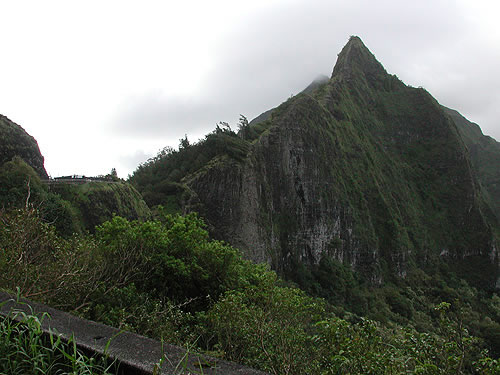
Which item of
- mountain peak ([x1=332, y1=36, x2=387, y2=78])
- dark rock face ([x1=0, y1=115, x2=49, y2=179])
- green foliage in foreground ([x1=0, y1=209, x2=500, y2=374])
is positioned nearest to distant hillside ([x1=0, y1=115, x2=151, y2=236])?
dark rock face ([x1=0, y1=115, x2=49, y2=179])

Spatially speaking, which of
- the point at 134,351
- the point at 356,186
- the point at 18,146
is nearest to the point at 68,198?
the point at 18,146

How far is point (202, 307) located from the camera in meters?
9.50

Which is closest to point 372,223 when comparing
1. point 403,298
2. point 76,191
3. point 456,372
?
point 403,298

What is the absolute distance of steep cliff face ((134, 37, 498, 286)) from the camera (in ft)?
152

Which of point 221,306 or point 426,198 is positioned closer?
point 221,306

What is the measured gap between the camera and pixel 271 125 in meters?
57.9

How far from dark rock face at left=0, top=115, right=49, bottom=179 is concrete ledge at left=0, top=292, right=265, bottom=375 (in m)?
20.7

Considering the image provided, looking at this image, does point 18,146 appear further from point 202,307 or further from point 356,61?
point 356,61

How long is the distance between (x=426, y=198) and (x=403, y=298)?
146 feet

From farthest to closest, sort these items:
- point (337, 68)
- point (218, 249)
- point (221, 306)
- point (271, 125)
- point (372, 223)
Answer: point (337, 68), point (372, 223), point (271, 125), point (218, 249), point (221, 306)

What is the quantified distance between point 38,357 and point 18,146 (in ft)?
73.8

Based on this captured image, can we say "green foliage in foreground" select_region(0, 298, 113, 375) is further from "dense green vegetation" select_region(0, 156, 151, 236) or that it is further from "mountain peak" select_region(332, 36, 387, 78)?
"mountain peak" select_region(332, 36, 387, 78)

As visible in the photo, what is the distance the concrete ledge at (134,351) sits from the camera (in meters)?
2.73

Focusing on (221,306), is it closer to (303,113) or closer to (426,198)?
(303,113)
